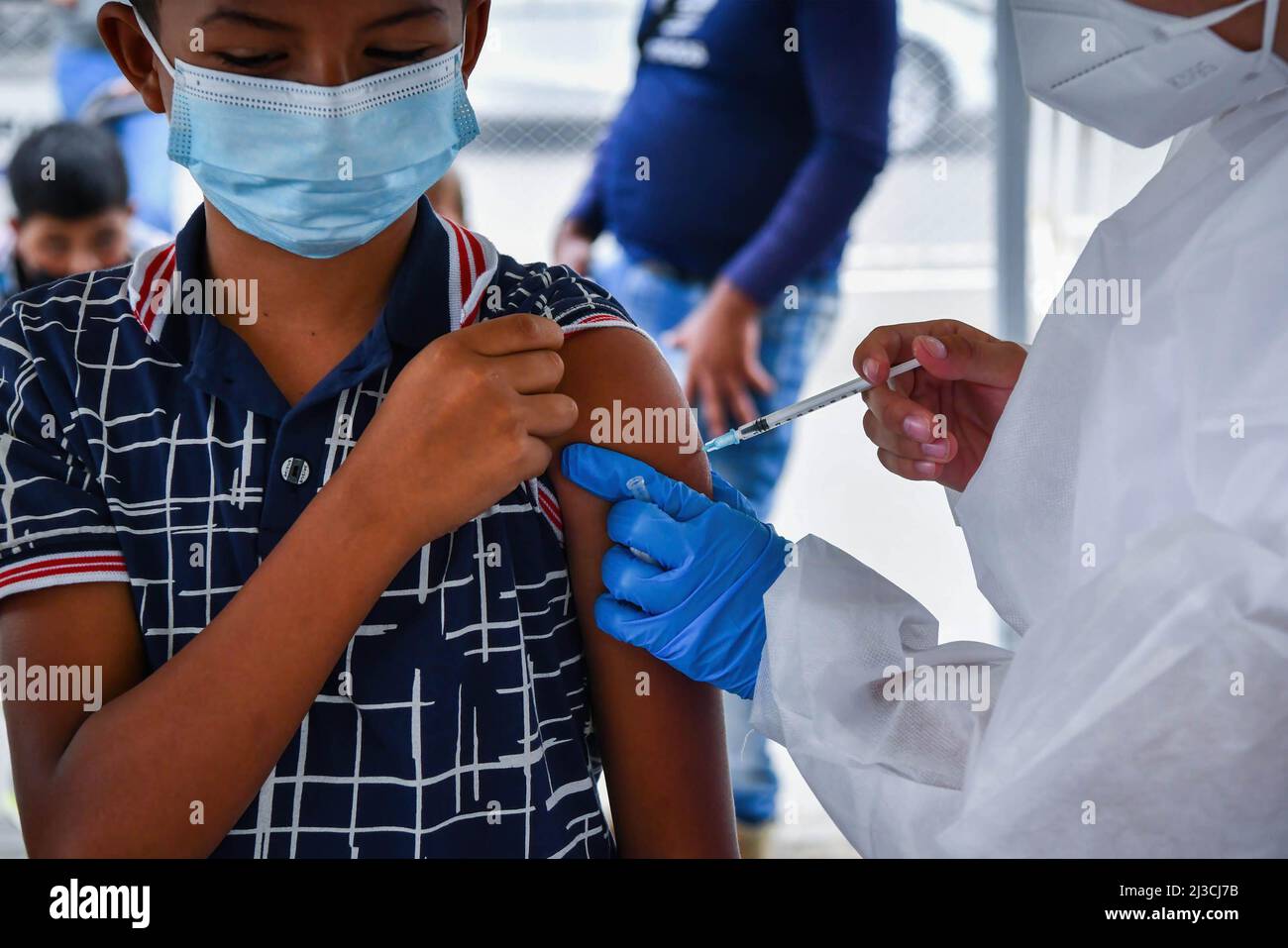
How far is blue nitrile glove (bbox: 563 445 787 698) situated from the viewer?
3.58 ft

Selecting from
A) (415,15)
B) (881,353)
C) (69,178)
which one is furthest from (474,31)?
(69,178)

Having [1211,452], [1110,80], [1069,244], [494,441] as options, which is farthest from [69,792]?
[1069,244]

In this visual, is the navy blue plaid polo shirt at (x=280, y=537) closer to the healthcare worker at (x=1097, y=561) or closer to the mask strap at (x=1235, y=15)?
the healthcare worker at (x=1097, y=561)

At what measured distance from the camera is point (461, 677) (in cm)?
103

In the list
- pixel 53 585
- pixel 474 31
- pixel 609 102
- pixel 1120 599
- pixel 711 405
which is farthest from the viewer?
pixel 609 102

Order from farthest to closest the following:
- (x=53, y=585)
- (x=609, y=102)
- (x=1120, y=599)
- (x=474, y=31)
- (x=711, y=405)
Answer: (x=609, y=102) → (x=711, y=405) → (x=474, y=31) → (x=53, y=585) → (x=1120, y=599)

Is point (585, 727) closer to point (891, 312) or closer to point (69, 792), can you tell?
point (69, 792)

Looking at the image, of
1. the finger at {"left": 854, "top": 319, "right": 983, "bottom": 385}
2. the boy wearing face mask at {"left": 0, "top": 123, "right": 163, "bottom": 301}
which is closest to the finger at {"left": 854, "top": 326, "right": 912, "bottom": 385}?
the finger at {"left": 854, "top": 319, "right": 983, "bottom": 385}

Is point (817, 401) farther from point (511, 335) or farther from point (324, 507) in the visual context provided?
point (324, 507)

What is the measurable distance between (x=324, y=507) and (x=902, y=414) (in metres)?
0.63

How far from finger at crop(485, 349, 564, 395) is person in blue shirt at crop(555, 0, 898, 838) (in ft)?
5.51

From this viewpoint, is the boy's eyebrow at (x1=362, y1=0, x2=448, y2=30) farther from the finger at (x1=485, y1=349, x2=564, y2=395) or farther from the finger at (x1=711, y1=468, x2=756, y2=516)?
the finger at (x1=711, y1=468, x2=756, y2=516)

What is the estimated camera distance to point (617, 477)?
42.8 inches

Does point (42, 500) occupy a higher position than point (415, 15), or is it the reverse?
point (415, 15)
